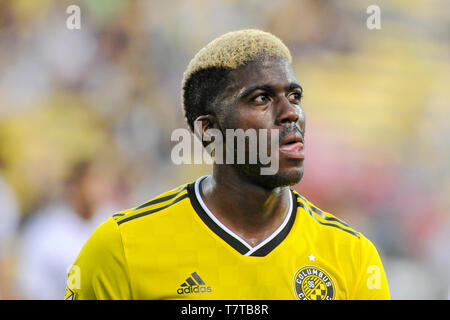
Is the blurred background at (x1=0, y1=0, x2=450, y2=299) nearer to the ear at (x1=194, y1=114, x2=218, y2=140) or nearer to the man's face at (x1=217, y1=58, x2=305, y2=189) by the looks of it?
the ear at (x1=194, y1=114, x2=218, y2=140)

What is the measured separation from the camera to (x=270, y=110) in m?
2.28

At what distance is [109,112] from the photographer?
5086 mm

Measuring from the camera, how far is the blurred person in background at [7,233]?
15.1 ft

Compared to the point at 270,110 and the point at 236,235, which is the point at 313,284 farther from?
the point at 270,110

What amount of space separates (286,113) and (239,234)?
54 centimetres

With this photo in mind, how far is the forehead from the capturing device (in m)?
2.29

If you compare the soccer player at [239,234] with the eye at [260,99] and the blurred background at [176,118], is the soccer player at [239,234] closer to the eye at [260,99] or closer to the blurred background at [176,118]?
the eye at [260,99]

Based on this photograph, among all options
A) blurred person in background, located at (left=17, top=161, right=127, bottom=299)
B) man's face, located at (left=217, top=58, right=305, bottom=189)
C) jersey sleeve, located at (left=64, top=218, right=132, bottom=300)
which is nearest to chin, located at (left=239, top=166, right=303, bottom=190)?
man's face, located at (left=217, top=58, right=305, bottom=189)

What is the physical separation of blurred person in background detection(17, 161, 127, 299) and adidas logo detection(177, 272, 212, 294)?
2537mm

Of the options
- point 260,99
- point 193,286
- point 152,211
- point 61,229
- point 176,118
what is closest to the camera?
point 193,286

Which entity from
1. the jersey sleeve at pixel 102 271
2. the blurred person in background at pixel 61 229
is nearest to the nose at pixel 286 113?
the jersey sleeve at pixel 102 271

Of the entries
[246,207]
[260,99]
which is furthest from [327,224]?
[260,99]

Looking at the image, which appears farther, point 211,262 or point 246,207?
point 246,207

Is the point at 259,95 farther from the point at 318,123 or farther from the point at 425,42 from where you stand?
the point at 425,42
